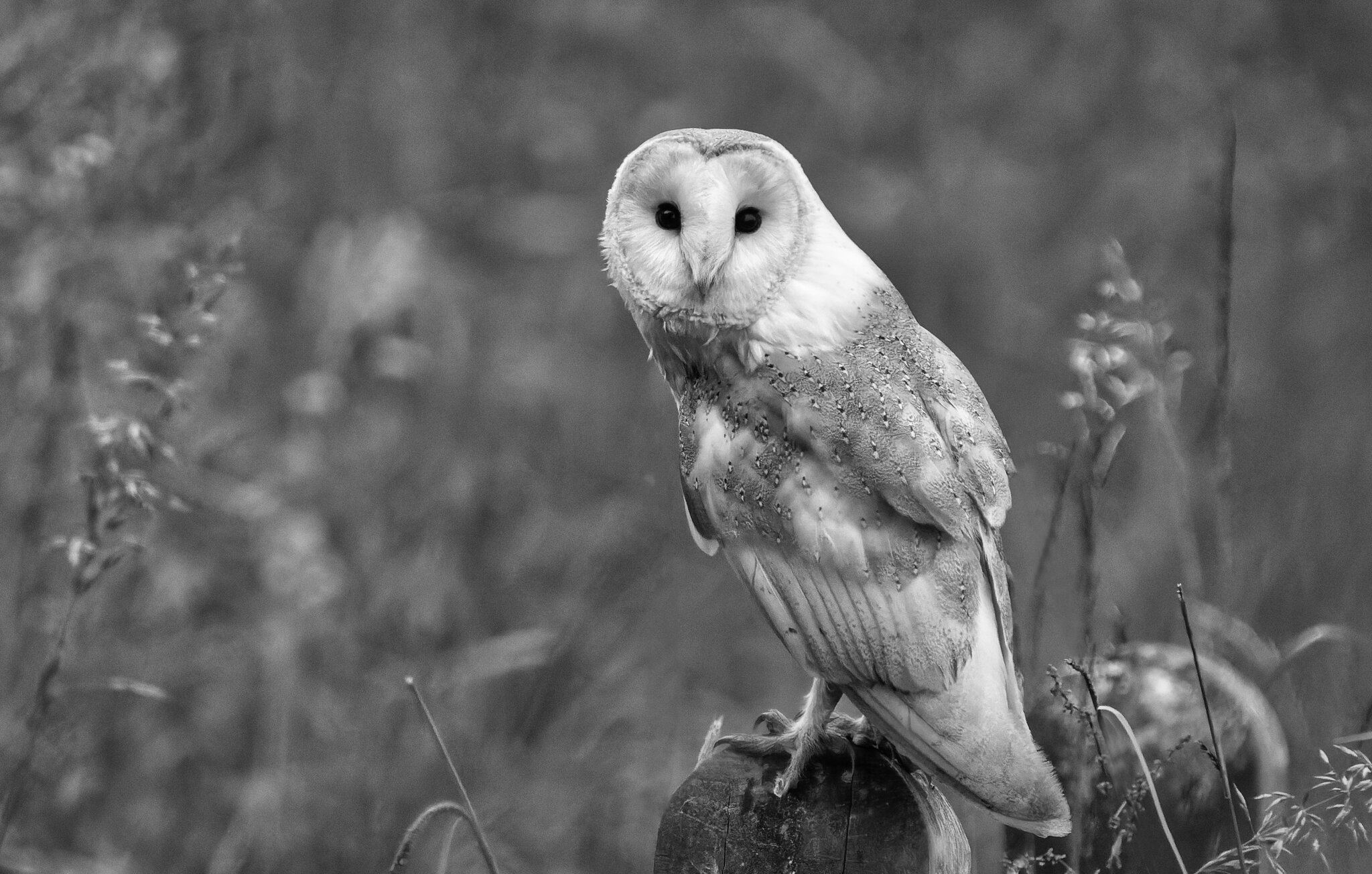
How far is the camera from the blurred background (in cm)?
250

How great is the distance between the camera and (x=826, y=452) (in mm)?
1461

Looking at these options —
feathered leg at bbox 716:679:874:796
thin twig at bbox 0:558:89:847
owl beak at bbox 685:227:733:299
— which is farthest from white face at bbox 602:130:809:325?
thin twig at bbox 0:558:89:847

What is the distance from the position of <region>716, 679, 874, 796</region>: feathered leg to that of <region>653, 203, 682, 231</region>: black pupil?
1.68 ft

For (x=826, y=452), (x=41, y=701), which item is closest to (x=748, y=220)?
(x=826, y=452)

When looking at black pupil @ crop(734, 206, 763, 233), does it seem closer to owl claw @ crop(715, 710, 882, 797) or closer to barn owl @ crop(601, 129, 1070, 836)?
barn owl @ crop(601, 129, 1070, 836)

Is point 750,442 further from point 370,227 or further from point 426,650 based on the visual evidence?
point 370,227

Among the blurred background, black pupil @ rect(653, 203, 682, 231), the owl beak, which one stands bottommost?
the blurred background

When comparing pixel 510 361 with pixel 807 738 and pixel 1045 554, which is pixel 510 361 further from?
pixel 807 738

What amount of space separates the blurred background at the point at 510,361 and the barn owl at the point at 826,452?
0.35 meters

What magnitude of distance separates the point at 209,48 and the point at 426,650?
1.29m

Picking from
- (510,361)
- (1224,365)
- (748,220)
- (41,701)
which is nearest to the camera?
(748,220)

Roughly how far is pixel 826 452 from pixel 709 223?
0.87ft

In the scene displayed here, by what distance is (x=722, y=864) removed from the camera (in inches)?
55.5

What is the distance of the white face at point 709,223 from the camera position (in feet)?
4.80
